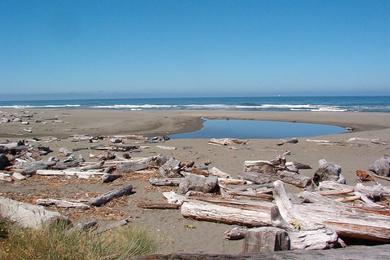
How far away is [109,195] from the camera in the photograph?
8.12m

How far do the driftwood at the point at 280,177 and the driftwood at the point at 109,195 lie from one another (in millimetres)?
2579

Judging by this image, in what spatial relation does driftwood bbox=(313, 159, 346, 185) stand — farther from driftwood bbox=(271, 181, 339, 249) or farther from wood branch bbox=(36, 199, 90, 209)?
wood branch bbox=(36, 199, 90, 209)

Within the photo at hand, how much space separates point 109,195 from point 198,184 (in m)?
1.74

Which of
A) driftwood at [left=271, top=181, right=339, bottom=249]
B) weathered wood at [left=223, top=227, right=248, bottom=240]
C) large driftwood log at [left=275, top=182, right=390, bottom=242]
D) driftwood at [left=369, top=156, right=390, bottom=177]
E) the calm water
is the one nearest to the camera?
driftwood at [left=271, top=181, right=339, bottom=249]

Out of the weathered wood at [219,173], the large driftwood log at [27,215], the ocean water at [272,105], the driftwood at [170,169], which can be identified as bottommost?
the ocean water at [272,105]

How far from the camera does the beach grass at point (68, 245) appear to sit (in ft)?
13.4

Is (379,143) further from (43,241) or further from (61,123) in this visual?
(61,123)

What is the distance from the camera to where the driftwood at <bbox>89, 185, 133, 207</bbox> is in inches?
305

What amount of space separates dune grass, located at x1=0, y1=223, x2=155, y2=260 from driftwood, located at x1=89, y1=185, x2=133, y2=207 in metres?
2.60

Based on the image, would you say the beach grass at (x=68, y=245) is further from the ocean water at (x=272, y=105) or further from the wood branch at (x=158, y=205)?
the ocean water at (x=272, y=105)

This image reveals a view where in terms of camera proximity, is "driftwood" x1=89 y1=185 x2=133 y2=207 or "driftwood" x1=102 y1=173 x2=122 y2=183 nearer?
"driftwood" x1=89 y1=185 x2=133 y2=207

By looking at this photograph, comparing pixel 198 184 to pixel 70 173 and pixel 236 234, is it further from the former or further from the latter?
pixel 70 173

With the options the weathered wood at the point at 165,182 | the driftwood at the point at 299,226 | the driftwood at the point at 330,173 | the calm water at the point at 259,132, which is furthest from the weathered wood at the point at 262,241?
the calm water at the point at 259,132

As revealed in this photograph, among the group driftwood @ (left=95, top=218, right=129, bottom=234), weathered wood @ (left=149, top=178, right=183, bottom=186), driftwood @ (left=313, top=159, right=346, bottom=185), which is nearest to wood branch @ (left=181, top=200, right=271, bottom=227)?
driftwood @ (left=95, top=218, right=129, bottom=234)
